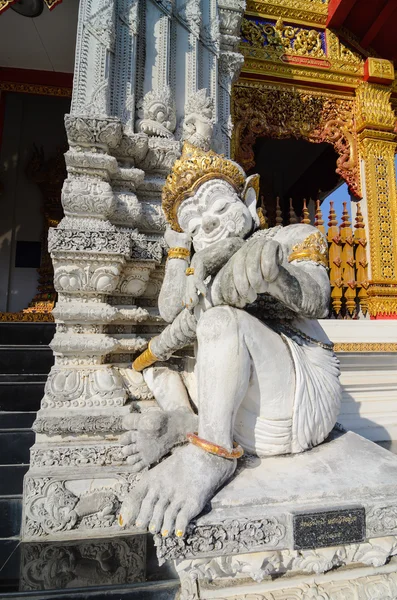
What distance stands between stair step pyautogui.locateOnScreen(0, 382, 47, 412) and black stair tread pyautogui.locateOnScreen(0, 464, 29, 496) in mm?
630

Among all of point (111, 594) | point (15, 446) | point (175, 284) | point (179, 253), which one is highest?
point (179, 253)

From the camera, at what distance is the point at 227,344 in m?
1.21

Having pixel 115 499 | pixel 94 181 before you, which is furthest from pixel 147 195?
pixel 115 499

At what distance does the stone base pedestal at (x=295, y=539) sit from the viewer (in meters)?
1.06

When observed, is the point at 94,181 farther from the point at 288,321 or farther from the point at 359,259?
the point at 359,259

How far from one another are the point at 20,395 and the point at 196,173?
2218 millimetres

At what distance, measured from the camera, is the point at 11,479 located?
190cm

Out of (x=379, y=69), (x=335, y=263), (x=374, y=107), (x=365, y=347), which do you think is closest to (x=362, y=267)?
(x=335, y=263)

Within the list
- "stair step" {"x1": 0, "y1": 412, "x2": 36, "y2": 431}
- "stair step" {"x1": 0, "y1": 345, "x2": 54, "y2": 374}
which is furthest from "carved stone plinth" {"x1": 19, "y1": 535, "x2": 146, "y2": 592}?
"stair step" {"x1": 0, "y1": 345, "x2": 54, "y2": 374}

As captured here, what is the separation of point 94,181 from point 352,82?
3.90m

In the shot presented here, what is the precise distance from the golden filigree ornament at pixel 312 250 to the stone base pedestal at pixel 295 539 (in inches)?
29.2

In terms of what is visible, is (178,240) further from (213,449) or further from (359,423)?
(359,423)

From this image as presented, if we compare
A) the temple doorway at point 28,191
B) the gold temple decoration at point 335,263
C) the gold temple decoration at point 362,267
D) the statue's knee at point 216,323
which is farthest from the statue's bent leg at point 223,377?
the temple doorway at point 28,191

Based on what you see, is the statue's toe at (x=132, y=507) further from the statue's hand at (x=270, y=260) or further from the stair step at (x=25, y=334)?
the stair step at (x=25, y=334)
